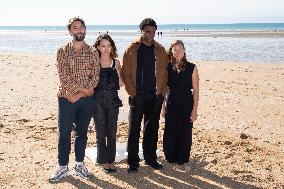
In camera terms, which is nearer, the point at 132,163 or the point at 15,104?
Result: the point at 132,163

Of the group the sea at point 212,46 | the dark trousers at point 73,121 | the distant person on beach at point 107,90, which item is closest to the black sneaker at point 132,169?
the distant person on beach at point 107,90

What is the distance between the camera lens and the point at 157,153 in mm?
6543

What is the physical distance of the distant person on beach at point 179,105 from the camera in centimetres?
580

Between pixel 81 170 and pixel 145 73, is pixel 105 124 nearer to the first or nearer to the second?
pixel 81 170

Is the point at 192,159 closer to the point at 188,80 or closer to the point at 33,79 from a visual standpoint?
the point at 188,80

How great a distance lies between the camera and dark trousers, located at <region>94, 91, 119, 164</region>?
546cm

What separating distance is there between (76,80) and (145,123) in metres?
1.30

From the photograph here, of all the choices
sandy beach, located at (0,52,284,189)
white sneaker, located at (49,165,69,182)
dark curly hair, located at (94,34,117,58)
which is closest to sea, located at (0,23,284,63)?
sandy beach, located at (0,52,284,189)

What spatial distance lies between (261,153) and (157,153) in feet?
5.66

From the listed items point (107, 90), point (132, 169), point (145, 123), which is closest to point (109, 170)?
point (132, 169)

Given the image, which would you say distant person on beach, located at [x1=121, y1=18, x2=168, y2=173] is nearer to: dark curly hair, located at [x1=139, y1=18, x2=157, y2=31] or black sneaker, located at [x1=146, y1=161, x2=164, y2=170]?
dark curly hair, located at [x1=139, y1=18, x2=157, y2=31]

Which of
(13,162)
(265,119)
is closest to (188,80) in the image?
(13,162)

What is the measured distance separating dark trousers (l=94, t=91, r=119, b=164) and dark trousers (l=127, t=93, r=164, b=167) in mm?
266

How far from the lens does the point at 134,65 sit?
217 inches
